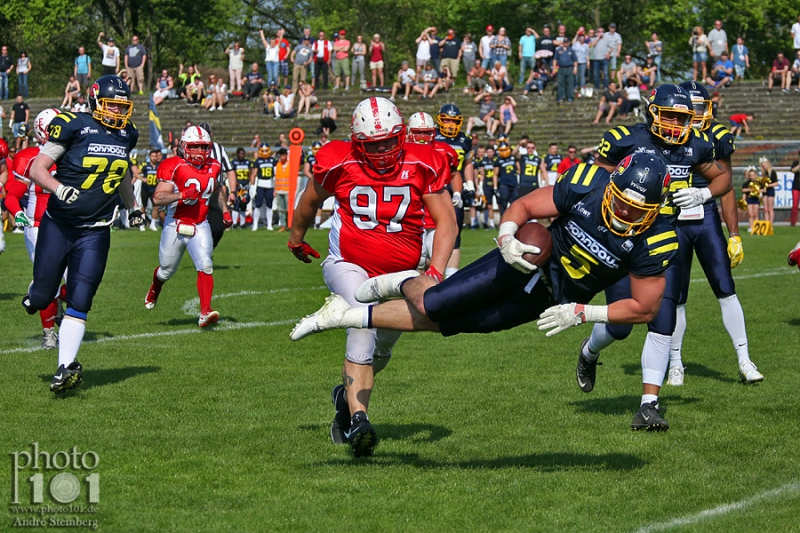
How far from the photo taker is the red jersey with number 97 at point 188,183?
1112 cm

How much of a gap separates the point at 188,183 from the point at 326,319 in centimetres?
568

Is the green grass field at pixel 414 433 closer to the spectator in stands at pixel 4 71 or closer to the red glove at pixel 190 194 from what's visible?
the red glove at pixel 190 194

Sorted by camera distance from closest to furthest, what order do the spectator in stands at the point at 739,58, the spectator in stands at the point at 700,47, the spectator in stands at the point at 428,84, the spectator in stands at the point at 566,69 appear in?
the spectator in stands at the point at 566,69
the spectator in stands at the point at 700,47
the spectator in stands at the point at 428,84
the spectator in stands at the point at 739,58

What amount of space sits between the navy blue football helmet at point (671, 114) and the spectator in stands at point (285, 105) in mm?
27619

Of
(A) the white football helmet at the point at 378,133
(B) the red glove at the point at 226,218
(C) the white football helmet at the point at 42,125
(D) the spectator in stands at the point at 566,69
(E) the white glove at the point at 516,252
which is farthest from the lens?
(D) the spectator in stands at the point at 566,69

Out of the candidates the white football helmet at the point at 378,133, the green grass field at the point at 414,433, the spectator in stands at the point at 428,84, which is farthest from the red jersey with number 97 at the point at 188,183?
the spectator in stands at the point at 428,84

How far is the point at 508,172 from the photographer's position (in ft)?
87.1

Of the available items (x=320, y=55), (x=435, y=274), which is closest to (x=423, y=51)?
(x=320, y=55)

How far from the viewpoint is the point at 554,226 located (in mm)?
5738

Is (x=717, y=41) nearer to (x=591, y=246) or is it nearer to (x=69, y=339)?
(x=69, y=339)

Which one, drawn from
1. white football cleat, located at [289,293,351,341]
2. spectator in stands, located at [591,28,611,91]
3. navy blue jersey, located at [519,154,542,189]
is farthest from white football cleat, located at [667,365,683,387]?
spectator in stands, located at [591,28,611,91]

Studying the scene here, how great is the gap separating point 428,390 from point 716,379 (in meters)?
2.35

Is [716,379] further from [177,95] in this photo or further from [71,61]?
[71,61]

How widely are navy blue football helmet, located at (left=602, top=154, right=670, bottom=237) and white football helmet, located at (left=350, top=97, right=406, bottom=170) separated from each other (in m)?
1.30
